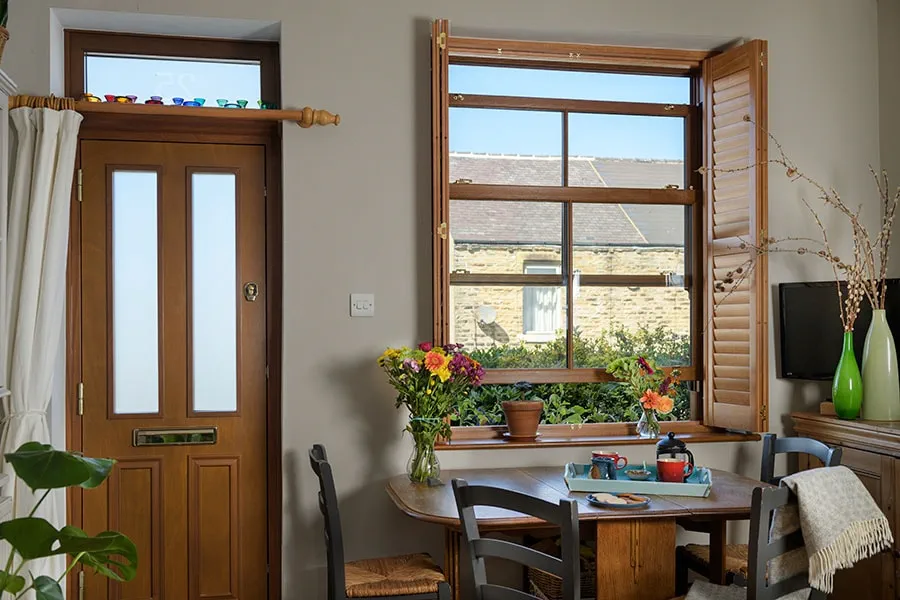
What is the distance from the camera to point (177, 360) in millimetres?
3766

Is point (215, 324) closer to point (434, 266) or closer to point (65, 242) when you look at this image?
point (65, 242)

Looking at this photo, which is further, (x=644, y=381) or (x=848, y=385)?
(x=644, y=381)

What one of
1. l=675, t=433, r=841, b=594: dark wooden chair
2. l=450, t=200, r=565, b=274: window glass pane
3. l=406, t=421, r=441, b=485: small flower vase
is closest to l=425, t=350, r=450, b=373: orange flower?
l=406, t=421, r=441, b=485: small flower vase

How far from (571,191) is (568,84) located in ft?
1.60

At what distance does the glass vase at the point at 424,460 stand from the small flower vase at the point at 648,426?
3.13 feet

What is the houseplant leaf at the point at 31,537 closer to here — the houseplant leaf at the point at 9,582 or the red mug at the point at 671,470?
the houseplant leaf at the point at 9,582

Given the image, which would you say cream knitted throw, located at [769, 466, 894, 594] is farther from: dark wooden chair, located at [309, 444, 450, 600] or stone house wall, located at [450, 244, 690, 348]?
stone house wall, located at [450, 244, 690, 348]

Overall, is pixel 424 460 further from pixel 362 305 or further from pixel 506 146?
pixel 506 146

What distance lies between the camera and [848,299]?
3.80m

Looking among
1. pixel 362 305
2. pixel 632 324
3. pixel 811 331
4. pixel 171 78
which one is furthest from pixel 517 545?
pixel 171 78

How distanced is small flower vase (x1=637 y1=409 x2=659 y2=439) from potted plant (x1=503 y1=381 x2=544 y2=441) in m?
0.44

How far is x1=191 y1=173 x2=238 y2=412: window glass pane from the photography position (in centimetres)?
380

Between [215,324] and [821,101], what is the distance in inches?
111

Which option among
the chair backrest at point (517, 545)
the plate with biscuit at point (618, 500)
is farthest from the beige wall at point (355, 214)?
the chair backrest at point (517, 545)
